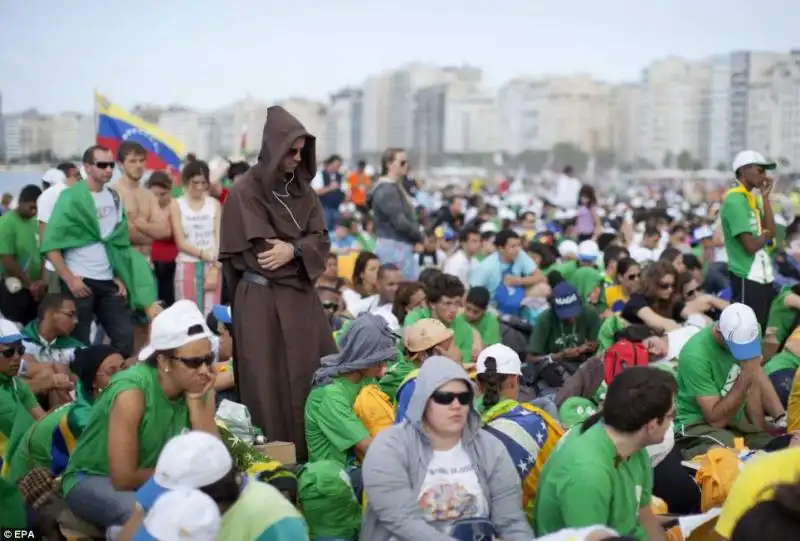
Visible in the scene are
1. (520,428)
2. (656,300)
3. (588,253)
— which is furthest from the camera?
(588,253)

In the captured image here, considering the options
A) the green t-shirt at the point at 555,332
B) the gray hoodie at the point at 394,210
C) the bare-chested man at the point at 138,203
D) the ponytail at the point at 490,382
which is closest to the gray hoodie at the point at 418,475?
the ponytail at the point at 490,382

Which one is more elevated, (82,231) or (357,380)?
(82,231)

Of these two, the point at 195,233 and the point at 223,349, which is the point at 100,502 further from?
the point at 195,233

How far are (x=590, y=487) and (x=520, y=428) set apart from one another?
1079mm

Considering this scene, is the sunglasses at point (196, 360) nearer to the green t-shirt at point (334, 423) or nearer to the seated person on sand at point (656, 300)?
the green t-shirt at point (334, 423)

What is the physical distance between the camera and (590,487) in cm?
497

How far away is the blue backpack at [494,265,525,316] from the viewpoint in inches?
488

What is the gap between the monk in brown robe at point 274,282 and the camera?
7.40 metres

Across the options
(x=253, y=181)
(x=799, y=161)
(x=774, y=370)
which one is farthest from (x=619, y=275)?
(x=799, y=161)

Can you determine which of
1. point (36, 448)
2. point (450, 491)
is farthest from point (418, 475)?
point (36, 448)

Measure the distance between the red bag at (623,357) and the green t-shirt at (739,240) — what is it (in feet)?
8.02

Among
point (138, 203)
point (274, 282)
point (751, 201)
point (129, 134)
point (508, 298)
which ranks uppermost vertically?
point (129, 134)

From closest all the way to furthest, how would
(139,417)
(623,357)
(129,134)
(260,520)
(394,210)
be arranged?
(260,520) → (139,417) → (623,357) → (394,210) → (129,134)

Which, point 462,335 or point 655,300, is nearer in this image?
point 462,335
